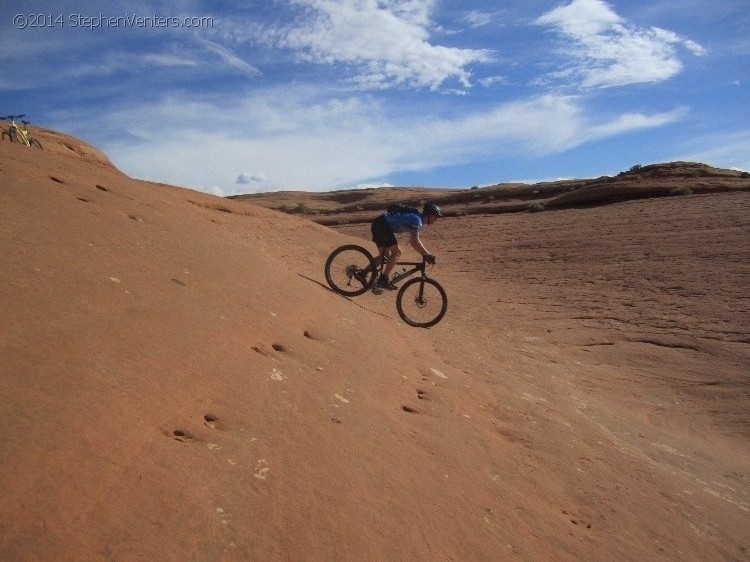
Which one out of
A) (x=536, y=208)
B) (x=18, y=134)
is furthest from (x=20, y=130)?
(x=536, y=208)

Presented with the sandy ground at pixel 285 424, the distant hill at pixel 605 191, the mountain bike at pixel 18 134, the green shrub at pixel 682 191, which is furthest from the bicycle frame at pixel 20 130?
the green shrub at pixel 682 191

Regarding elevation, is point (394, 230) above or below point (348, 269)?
above

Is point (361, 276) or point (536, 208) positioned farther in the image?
point (536, 208)

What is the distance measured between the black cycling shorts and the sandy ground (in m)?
1.20

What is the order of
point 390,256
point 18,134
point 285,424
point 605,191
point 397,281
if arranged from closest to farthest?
point 285,424 < point 390,256 < point 397,281 < point 18,134 < point 605,191

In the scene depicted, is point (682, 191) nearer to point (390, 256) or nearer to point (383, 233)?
point (390, 256)

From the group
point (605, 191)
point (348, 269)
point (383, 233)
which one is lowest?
point (348, 269)

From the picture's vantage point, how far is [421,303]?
8.11m

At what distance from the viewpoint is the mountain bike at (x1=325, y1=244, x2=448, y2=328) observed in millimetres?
8070

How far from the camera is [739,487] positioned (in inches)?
189

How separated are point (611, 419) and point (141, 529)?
5176mm

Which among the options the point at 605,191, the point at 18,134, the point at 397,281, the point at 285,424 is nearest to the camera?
the point at 285,424

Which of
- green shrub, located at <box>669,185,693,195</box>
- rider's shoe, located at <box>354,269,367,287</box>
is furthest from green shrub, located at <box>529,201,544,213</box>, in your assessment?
rider's shoe, located at <box>354,269,367,287</box>

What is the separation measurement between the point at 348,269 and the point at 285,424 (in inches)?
207
